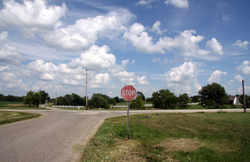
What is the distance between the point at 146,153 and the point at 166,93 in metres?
67.7

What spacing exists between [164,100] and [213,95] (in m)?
17.8

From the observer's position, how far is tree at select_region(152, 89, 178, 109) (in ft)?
204

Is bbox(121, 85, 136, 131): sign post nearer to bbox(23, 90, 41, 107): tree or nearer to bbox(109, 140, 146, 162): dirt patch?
bbox(109, 140, 146, 162): dirt patch

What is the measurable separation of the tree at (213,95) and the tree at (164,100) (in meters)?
10.5

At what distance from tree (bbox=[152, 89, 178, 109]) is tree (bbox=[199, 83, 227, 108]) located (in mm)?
10468

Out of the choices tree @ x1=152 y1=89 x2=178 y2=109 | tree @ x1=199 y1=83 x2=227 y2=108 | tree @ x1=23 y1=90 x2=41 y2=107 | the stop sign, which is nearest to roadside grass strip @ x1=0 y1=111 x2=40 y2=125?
the stop sign

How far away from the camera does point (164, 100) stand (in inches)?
2520

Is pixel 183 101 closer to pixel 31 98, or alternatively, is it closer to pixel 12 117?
pixel 31 98

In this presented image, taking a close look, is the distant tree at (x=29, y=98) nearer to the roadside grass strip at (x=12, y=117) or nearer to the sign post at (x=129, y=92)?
the roadside grass strip at (x=12, y=117)

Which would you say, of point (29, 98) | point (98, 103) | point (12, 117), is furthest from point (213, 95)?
point (29, 98)

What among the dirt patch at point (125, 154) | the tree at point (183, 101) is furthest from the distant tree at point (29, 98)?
the dirt patch at point (125, 154)

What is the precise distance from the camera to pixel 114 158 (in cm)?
502

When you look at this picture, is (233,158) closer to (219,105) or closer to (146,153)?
(146,153)

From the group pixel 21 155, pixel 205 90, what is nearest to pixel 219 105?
pixel 205 90
